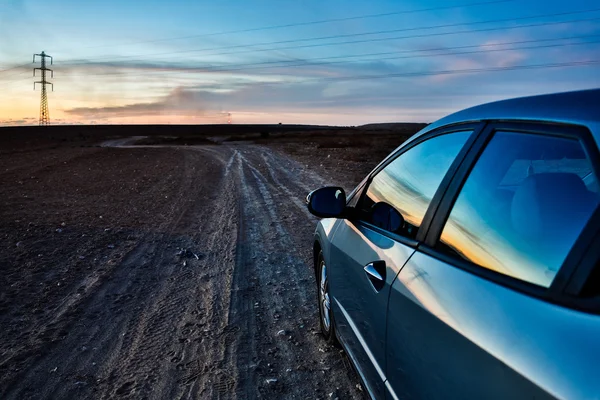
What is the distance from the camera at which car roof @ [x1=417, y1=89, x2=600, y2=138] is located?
149cm

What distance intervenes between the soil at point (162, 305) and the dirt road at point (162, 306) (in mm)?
14

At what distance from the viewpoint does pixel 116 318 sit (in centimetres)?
455

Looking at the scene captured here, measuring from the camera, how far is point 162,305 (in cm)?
485

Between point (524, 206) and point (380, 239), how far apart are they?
37.1 inches

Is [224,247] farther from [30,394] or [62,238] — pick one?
[30,394]

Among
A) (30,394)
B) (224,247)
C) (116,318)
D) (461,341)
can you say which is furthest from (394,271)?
(224,247)

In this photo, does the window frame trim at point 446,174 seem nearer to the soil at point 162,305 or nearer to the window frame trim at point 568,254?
the window frame trim at point 568,254

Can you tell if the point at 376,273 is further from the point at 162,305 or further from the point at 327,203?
the point at 162,305

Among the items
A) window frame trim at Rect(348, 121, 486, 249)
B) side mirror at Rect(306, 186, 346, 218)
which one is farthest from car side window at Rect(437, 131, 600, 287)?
side mirror at Rect(306, 186, 346, 218)

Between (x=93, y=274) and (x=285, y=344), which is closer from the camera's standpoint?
(x=285, y=344)

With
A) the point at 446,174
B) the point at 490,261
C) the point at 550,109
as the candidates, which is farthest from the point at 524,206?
the point at 446,174

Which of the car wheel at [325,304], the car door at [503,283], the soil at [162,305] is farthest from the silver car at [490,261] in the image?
the soil at [162,305]

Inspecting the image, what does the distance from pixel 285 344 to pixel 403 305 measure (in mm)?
→ 2169

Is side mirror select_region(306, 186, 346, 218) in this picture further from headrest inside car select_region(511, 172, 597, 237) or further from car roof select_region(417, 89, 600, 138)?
headrest inside car select_region(511, 172, 597, 237)
